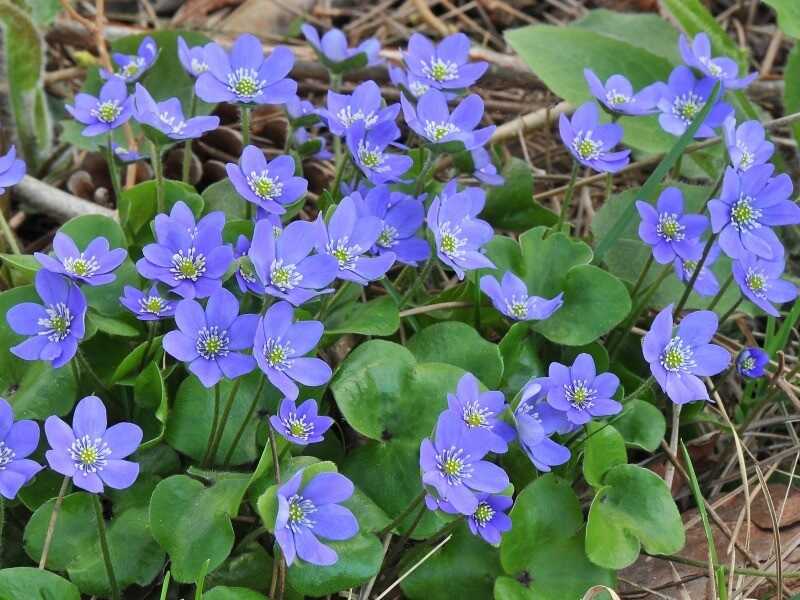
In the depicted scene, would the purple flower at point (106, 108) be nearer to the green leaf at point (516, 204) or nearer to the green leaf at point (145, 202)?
the green leaf at point (145, 202)

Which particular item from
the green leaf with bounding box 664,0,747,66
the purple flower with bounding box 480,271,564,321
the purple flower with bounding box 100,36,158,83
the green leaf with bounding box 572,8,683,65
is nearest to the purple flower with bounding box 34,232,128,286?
the purple flower with bounding box 100,36,158,83

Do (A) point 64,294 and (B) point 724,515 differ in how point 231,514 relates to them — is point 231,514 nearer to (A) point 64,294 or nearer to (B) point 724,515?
(A) point 64,294

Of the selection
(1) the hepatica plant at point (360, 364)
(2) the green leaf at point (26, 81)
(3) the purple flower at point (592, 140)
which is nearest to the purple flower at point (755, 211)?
(1) the hepatica plant at point (360, 364)

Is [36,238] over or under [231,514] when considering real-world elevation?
under

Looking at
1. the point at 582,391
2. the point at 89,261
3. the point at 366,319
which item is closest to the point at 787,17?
the point at 582,391

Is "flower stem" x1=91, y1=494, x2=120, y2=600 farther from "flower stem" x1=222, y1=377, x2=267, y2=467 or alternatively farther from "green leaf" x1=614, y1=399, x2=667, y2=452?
"green leaf" x1=614, y1=399, x2=667, y2=452

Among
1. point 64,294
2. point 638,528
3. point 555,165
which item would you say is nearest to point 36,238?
point 64,294

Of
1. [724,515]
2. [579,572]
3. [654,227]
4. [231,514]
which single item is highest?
[654,227]
